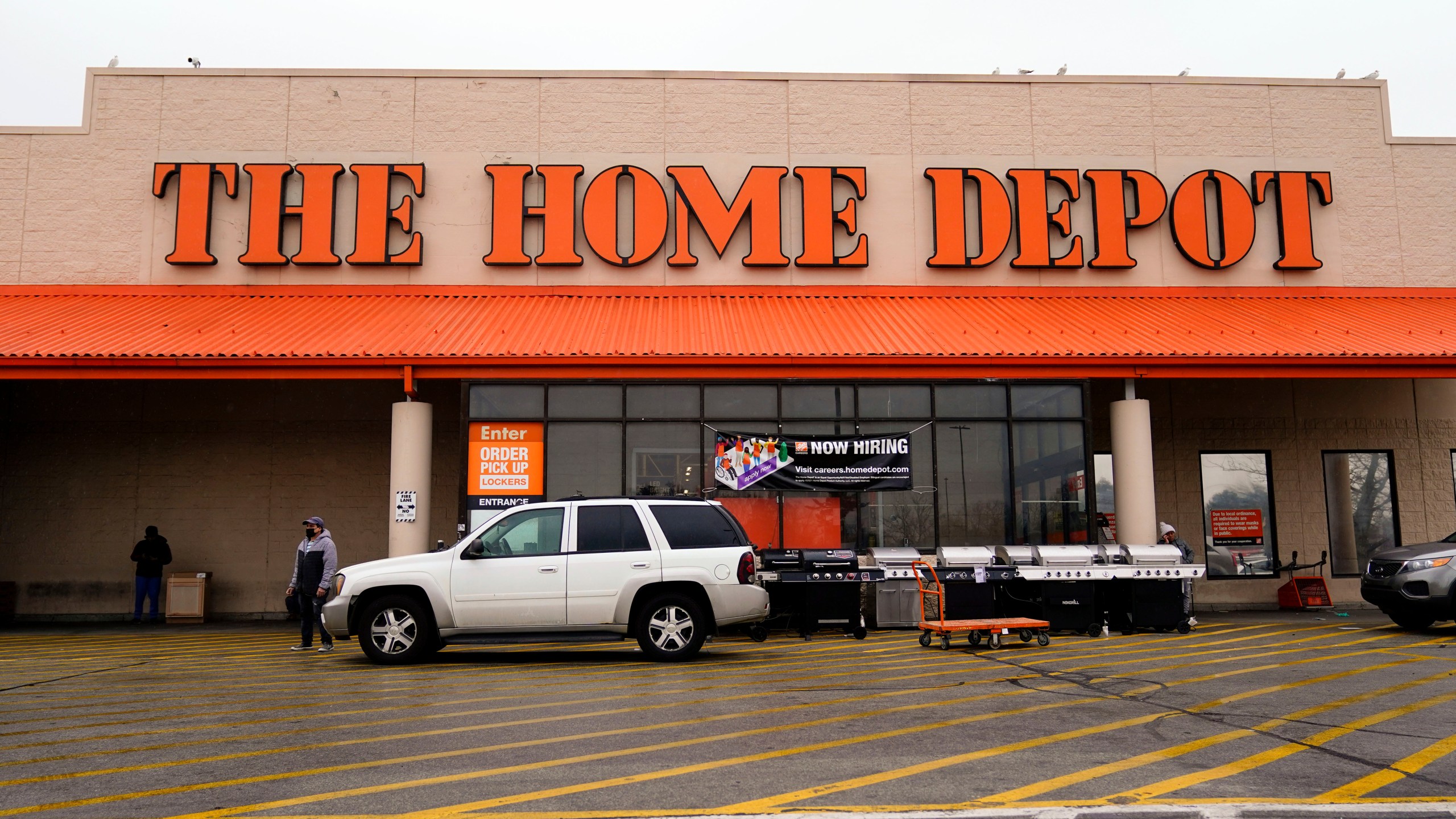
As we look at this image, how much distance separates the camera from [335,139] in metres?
19.9

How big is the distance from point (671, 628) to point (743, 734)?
14.9 feet

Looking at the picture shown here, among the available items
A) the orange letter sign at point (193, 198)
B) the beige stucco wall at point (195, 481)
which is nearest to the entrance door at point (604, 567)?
the beige stucco wall at point (195, 481)

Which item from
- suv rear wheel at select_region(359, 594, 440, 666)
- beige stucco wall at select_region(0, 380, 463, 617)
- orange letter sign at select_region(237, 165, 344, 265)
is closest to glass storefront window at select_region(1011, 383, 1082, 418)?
beige stucco wall at select_region(0, 380, 463, 617)

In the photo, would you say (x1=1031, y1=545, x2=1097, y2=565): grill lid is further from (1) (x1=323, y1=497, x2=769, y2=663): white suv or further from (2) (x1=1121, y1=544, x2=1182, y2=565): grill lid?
(1) (x1=323, y1=497, x2=769, y2=663): white suv

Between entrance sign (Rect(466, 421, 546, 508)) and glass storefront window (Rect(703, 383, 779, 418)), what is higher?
glass storefront window (Rect(703, 383, 779, 418))

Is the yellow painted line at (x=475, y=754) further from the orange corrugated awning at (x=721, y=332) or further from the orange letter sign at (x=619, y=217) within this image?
the orange letter sign at (x=619, y=217)

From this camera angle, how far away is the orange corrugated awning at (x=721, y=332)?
1622 centimetres

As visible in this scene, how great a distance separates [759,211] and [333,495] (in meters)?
9.10

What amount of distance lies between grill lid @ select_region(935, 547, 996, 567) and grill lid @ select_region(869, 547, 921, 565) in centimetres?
44

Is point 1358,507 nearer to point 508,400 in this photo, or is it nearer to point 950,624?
point 950,624

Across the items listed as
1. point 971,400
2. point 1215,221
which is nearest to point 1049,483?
point 971,400

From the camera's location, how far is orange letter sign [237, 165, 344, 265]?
1927 centimetres

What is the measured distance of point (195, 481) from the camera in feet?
62.4

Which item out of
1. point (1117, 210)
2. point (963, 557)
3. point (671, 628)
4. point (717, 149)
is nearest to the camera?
point (671, 628)
